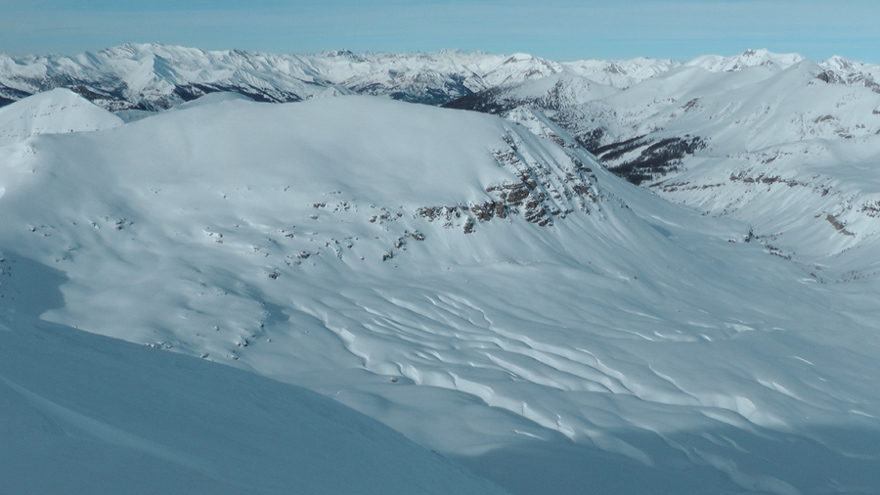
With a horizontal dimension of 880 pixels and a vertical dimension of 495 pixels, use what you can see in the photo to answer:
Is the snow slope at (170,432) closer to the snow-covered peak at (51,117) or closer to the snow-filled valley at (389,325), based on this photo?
the snow-filled valley at (389,325)

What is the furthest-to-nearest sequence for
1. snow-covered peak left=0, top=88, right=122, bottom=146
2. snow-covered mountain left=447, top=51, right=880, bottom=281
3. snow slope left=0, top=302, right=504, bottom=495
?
snow-covered peak left=0, top=88, right=122, bottom=146, snow-covered mountain left=447, top=51, right=880, bottom=281, snow slope left=0, top=302, right=504, bottom=495

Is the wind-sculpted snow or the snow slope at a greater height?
the snow slope

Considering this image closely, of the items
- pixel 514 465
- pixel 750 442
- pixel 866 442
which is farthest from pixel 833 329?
pixel 514 465

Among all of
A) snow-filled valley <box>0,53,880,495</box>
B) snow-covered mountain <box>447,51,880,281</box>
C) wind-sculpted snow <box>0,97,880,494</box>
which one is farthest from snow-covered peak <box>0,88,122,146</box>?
snow-covered mountain <box>447,51,880,281</box>

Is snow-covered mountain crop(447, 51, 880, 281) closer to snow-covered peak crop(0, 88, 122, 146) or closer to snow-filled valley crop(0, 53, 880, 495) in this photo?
snow-filled valley crop(0, 53, 880, 495)

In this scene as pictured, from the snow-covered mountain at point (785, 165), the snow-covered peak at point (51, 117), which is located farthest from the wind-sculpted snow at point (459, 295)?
the snow-covered peak at point (51, 117)

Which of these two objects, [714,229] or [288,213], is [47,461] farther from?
[714,229]

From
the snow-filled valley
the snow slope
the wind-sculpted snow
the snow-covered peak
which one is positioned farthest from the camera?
the snow-covered peak

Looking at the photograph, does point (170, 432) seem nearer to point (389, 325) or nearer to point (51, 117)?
point (389, 325)
